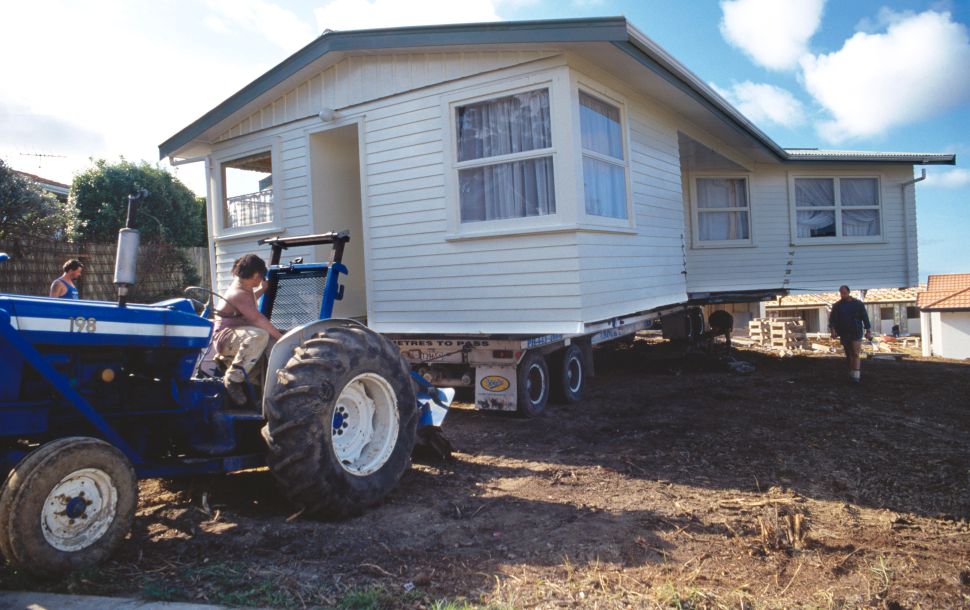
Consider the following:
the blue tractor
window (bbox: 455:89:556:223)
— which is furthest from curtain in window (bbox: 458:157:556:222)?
the blue tractor

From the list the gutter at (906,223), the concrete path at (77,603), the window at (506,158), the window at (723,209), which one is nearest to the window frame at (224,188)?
the window at (506,158)

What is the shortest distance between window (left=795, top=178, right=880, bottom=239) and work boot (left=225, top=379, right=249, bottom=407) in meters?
12.5

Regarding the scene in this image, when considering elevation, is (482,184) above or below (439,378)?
above

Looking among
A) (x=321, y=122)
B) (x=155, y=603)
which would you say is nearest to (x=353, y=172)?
(x=321, y=122)

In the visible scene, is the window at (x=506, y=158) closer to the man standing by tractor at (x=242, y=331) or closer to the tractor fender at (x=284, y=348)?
the man standing by tractor at (x=242, y=331)

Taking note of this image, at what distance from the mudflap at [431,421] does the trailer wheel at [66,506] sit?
7.55ft

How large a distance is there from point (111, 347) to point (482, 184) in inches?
192

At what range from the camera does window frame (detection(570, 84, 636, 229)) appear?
738 centimetres

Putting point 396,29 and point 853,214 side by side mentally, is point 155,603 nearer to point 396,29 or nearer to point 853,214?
point 396,29

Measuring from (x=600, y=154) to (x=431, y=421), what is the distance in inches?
169

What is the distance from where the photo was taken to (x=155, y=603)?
9.55 ft

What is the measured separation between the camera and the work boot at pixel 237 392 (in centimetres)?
454

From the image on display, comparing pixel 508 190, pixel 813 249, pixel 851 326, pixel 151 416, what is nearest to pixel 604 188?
pixel 508 190

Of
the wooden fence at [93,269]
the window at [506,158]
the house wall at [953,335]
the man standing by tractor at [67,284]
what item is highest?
the window at [506,158]
